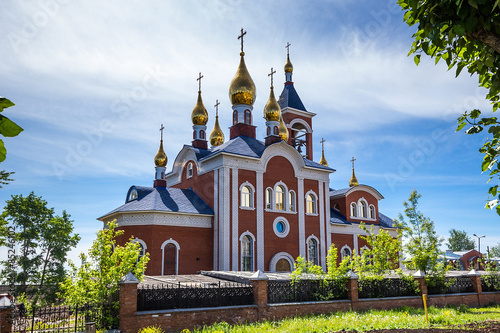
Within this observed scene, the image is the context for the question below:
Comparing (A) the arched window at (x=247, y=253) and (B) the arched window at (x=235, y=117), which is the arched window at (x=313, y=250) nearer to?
(A) the arched window at (x=247, y=253)

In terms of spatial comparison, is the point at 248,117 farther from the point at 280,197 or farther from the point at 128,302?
the point at 128,302

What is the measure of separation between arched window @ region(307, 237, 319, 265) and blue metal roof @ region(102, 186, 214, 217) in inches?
243

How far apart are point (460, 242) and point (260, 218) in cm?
5276

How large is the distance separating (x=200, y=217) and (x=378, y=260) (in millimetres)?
8859

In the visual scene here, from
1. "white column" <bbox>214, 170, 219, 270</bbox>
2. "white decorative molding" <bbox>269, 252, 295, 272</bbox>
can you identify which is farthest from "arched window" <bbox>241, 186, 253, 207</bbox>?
"white decorative molding" <bbox>269, 252, 295, 272</bbox>

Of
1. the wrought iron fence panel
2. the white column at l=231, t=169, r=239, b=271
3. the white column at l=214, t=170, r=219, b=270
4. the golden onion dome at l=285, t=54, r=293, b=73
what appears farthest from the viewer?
the golden onion dome at l=285, t=54, r=293, b=73

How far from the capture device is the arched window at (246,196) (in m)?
21.9

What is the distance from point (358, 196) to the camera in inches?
1108

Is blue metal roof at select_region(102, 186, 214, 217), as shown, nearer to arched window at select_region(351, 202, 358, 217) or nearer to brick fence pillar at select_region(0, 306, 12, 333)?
arched window at select_region(351, 202, 358, 217)

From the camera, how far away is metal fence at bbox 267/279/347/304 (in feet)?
41.4

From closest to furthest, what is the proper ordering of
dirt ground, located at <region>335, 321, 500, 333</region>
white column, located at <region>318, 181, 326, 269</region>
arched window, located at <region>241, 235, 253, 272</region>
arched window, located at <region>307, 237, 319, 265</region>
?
dirt ground, located at <region>335, 321, 500, 333</region> < arched window, located at <region>241, 235, 253, 272</region> < arched window, located at <region>307, 237, 319, 265</region> < white column, located at <region>318, 181, 326, 269</region>

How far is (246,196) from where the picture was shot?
22094 mm

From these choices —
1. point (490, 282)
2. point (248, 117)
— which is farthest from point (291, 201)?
point (490, 282)

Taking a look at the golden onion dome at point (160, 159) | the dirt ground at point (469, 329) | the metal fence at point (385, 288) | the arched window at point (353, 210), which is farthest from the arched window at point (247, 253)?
the dirt ground at point (469, 329)
